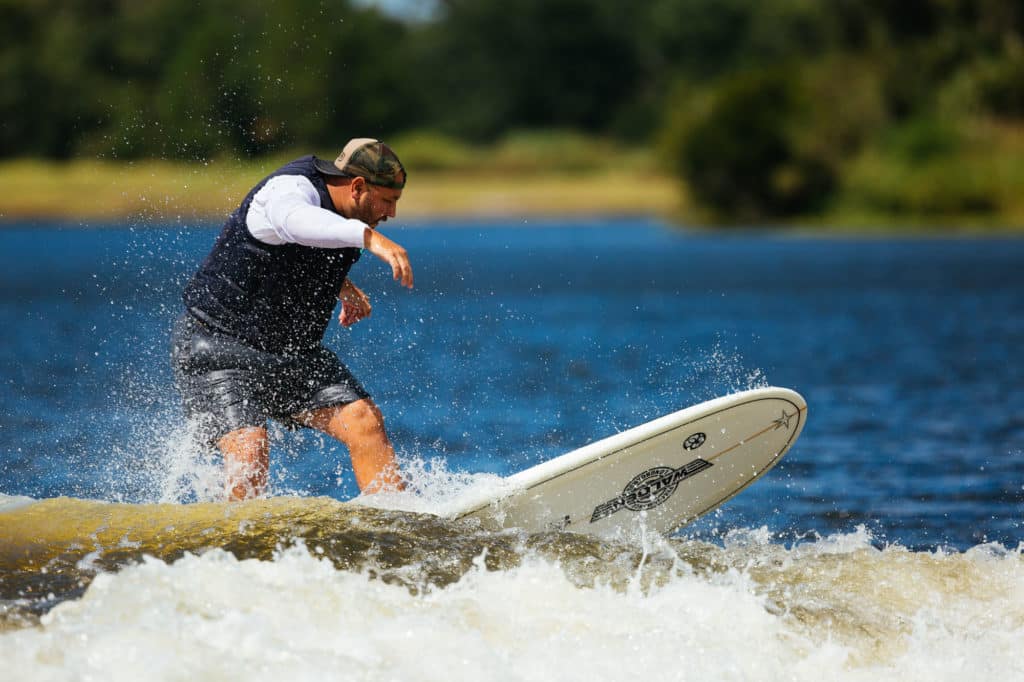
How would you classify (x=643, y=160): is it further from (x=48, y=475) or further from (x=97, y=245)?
(x=48, y=475)

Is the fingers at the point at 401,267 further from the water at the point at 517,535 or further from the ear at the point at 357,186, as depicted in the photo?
the water at the point at 517,535

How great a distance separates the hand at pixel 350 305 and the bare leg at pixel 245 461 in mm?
890

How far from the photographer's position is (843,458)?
10.3m

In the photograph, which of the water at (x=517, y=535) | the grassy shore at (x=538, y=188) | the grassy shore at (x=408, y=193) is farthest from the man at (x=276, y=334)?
the grassy shore at (x=408, y=193)

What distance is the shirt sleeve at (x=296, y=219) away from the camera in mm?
5512

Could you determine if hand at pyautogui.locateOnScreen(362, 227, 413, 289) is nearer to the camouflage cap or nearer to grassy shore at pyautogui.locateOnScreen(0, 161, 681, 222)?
the camouflage cap

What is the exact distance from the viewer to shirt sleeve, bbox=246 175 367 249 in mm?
5512

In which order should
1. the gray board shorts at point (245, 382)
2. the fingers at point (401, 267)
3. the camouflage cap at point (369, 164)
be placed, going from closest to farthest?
1. the fingers at point (401, 267)
2. the camouflage cap at point (369, 164)
3. the gray board shorts at point (245, 382)

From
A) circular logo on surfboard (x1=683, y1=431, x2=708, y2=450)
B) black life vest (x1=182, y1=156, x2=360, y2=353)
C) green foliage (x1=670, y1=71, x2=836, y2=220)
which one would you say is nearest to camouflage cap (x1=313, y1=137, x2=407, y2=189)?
black life vest (x1=182, y1=156, x2=360, y2=353)

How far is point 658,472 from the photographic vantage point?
265 inches

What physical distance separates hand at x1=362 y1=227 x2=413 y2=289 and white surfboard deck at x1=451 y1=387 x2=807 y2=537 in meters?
1.38

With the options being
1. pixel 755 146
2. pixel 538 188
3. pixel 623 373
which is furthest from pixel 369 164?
pixel 538 188

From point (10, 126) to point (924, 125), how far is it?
56.5 m

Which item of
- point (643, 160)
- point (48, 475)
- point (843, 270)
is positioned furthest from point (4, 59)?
point (48, 475)
